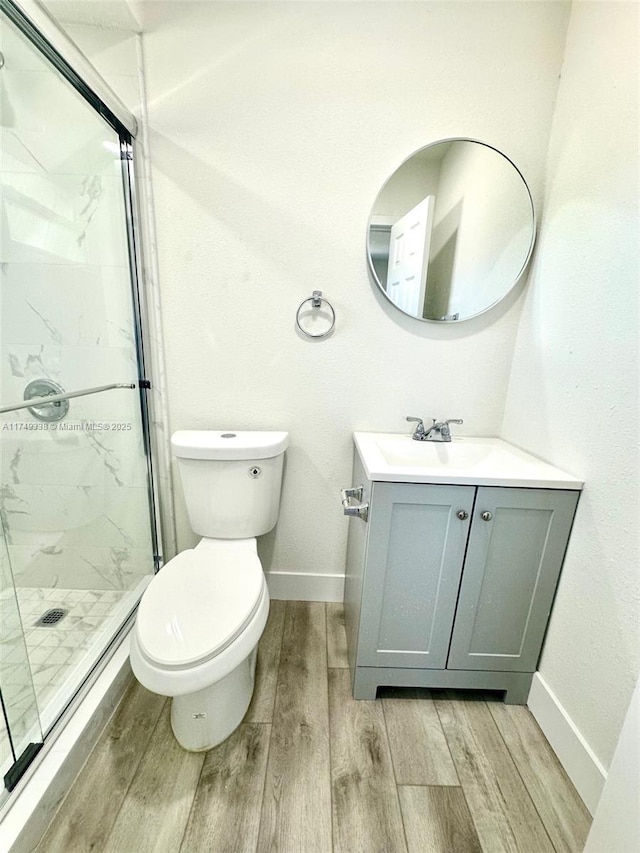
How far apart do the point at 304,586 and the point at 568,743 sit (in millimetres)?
1019

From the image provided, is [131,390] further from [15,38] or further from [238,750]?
[238,750]

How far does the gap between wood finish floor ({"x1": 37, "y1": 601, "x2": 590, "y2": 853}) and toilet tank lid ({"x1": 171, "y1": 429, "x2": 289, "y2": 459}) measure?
800 mm

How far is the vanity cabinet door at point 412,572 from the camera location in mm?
1054

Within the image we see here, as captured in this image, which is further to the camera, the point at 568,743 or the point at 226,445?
the point at 226,445

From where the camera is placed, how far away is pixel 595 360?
1.00m

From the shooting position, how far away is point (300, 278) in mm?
1379

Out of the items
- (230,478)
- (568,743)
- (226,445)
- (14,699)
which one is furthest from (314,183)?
(568,743)

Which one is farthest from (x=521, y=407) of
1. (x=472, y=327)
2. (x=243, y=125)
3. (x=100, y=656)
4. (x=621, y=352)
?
(x=100, y=656)

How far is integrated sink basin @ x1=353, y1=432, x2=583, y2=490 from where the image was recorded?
1030 mm

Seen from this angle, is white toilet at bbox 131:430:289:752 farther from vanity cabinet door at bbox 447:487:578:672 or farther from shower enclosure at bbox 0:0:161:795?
vanity cabinet door at bbox 447:487:578:672

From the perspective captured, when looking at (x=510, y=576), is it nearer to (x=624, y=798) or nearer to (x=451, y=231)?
(x=624, y=798)

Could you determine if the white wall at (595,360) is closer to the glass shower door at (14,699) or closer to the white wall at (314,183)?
the white wall at (314,183)

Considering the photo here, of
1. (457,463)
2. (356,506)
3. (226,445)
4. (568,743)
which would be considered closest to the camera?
(568,743)

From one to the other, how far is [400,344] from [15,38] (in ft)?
4.59
